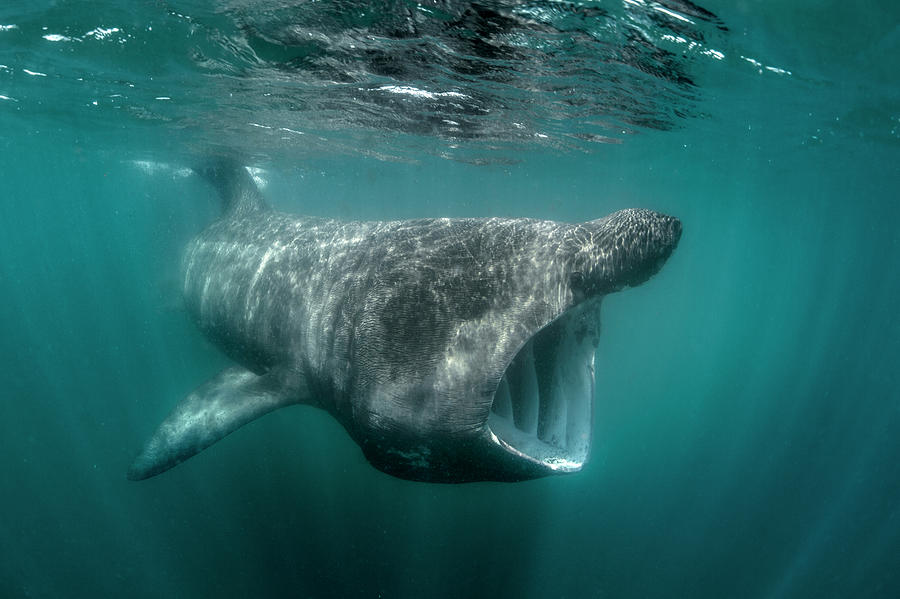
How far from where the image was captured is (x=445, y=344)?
3801 millimetres

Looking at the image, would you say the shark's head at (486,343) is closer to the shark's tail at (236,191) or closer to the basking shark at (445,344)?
the basking shark at (445,344)

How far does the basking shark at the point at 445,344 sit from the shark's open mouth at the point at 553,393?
0.01m

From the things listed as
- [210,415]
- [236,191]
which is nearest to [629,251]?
[210,415]

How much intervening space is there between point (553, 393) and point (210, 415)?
3533 millimetres

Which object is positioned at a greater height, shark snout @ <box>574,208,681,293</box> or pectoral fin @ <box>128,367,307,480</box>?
shark snout @ <box>574,208,681,293</box>

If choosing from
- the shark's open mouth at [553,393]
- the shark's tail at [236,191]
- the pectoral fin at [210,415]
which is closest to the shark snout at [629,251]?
the shark's open mouth at [553,393]

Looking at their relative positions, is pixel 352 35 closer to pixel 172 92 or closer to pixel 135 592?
pixel 172 92

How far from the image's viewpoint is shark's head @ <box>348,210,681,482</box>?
362cm

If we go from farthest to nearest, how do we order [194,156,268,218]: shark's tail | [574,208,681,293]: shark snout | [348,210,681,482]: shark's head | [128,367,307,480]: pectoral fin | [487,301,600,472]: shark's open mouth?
[194,156,268,218]: shark's tail → [128,367,307,480]: pectoral fin → [487,301,600,472]: shark's open mouth → [574,208,681,293]: shark snout → [348,210,681,482]: shark's head

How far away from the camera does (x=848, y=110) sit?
13195mm

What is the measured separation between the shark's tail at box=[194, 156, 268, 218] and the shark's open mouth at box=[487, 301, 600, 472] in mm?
6783

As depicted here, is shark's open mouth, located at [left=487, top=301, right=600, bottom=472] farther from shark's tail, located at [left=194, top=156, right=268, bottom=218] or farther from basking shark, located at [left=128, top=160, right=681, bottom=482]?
shark's tail, located at [left=194, top=156, right=268, bottom=218]

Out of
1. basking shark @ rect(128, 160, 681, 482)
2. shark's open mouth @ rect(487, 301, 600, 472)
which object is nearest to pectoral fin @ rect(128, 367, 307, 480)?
basking shark @ rect(128, 160, 681, 482)

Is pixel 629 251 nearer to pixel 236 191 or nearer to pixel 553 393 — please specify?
pixel 553 393
